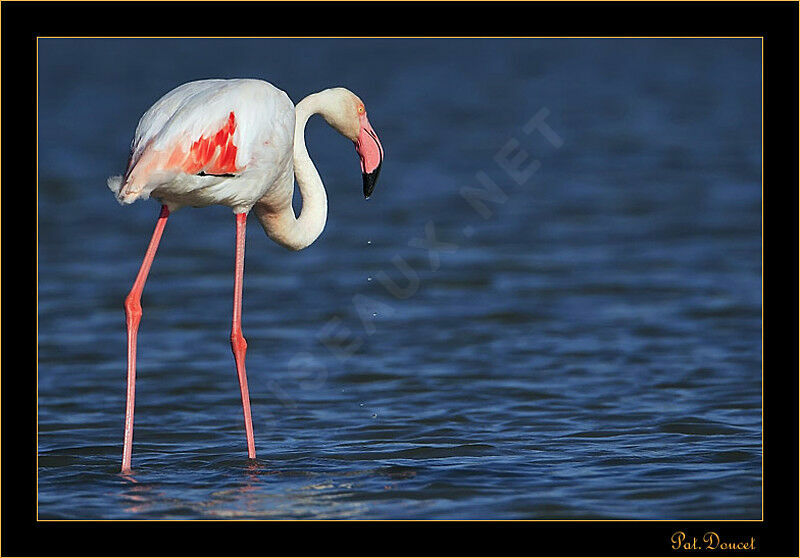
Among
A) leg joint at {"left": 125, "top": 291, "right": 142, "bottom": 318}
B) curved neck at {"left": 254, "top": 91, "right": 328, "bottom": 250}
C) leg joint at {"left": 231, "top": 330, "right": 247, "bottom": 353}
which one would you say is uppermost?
curved neck at {"left": 254, "top": 91, "right": 328, "bottom": 250}

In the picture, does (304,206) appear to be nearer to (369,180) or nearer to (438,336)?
(369,180)

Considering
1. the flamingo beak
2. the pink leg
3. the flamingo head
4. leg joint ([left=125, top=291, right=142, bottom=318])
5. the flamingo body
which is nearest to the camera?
the flamingo body

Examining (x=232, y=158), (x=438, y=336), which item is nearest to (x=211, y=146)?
(x=232, y=158)

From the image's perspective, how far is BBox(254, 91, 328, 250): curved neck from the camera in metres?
8.55

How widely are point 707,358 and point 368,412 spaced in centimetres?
298

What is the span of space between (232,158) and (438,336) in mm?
4433

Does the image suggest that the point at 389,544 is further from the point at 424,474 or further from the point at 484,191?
the point at 484,191

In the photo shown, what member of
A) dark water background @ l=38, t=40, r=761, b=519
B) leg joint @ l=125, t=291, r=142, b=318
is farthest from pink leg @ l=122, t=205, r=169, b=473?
dark water background @ l=38, t=40, r=761, b=519

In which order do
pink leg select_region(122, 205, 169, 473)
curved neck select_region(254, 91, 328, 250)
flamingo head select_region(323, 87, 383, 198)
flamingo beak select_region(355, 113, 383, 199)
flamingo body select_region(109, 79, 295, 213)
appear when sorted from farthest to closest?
1. flamingo beak select_region(355, 113, 383, 199)
2. flamingo head select_region(323, 87, 383, 198)
3. curved neck select_region(254, 91, 328, 250)
4. pink leg select_region(122, 205, 169, 473)
5. flamingo body select_region(109, 79, 295, 213)

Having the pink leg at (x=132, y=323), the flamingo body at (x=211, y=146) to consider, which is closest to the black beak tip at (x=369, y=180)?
the flamingo body at (x=211, y=146)

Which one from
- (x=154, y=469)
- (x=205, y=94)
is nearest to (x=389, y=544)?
(x=154, y=469)

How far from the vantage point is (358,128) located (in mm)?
8797

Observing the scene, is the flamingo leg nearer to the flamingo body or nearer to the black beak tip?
the flamingo body

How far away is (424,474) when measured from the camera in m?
7.88
